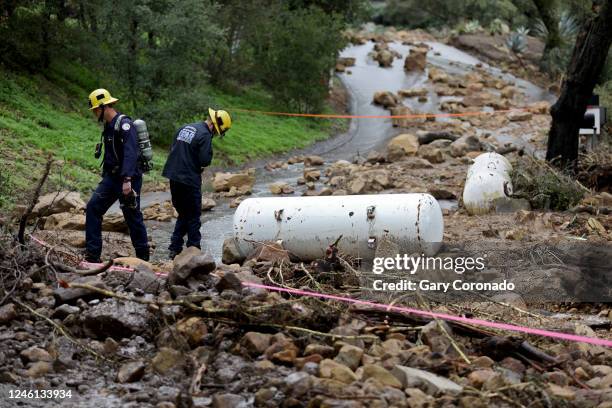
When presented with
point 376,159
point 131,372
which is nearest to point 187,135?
point 131,372

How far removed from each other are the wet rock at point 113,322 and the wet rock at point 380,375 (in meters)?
1.63

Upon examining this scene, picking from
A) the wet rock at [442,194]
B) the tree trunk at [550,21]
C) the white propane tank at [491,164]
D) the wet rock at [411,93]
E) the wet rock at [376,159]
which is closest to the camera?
the white propane tank at [491,164]

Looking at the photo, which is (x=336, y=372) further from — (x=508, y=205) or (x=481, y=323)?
(x=508, y=205)

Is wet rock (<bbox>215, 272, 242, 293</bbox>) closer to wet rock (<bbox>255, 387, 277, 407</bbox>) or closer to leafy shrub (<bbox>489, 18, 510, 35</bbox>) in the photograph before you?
wet rock (<bbox>255, 387, 277, 407</bbox>)

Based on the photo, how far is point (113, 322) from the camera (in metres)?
5.96

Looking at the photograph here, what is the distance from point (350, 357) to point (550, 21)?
103 ft

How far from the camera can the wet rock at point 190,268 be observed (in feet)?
21.6

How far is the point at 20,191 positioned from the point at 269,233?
4.98 meters

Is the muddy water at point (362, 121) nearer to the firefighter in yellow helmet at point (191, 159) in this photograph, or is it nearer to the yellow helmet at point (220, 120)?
the firefighter in yellow helmet at point (191, 159)

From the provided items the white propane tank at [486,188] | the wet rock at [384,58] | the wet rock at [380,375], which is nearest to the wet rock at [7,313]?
the wet rock at [380,375]

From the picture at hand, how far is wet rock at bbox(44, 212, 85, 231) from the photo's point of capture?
11266 millimetres

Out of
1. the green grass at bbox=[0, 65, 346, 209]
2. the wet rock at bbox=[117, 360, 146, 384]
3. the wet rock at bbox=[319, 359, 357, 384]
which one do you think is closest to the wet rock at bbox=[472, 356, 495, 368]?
the wet rock at bbox=[319, 359, 357, 384]

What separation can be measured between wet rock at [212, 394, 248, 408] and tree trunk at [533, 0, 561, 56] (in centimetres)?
3144

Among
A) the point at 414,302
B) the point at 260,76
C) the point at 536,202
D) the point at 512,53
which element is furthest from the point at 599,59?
the point at 512,53
